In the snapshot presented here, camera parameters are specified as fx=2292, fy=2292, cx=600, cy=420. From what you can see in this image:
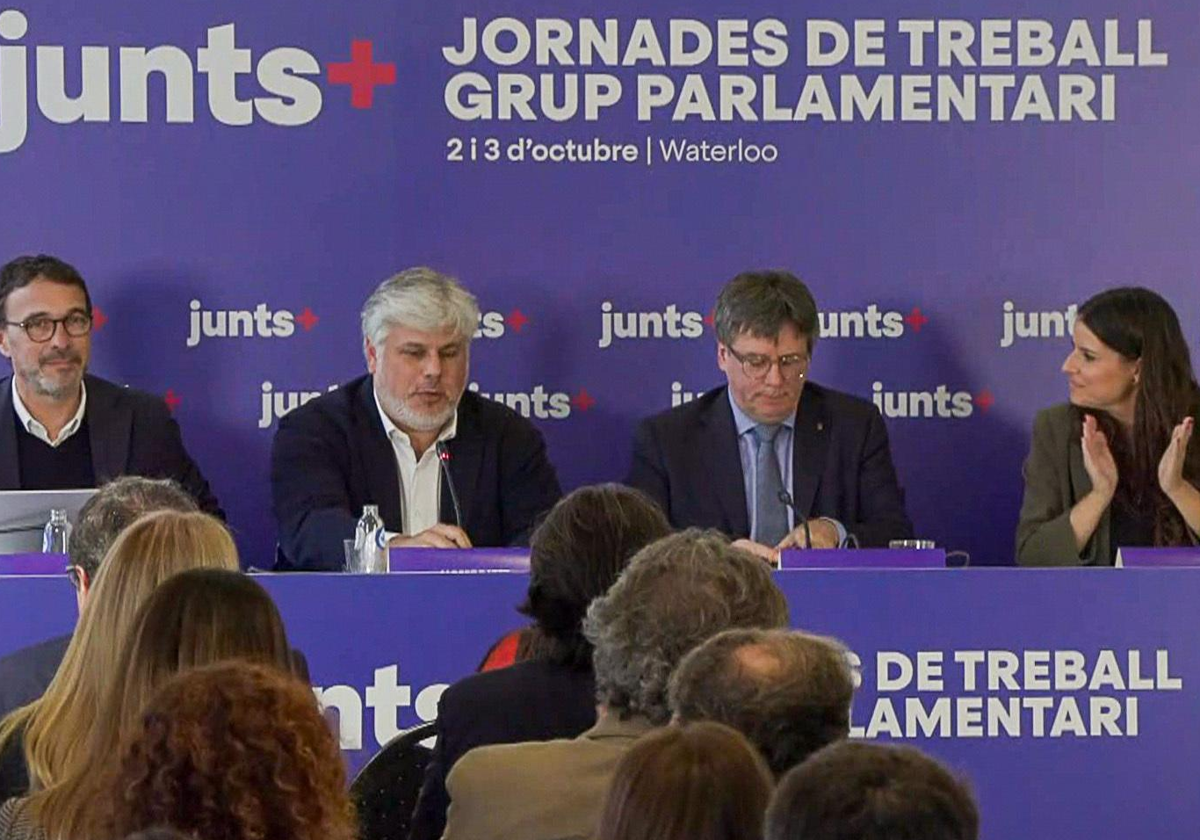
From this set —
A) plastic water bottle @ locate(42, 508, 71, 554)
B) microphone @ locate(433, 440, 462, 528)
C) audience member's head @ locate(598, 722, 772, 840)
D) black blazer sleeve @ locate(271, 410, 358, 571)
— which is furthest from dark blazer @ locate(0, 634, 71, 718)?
microphone @ locate(433, 440, 462, 528)

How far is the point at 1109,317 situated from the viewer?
5.89 meters

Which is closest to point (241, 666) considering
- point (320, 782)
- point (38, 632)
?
point (320, 782)

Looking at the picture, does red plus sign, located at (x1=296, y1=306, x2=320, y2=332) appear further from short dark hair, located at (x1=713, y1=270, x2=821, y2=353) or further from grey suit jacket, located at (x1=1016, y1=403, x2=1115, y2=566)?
grey suit jacket, located at (x1=1016, y1=403, x2=1115, y2=566)

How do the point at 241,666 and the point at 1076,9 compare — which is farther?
the point at 1076,9

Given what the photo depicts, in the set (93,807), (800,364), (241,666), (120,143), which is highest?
(120,143)

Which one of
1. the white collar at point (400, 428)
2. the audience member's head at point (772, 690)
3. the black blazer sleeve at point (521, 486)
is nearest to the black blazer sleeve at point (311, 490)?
the white collar at point (400, 428)

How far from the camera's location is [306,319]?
628 centimetres

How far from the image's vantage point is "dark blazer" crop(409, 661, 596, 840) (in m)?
3.37

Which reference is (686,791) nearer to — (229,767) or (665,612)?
(229,767)

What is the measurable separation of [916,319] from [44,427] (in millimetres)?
2373

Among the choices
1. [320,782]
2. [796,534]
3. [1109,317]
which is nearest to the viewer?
[320,782]

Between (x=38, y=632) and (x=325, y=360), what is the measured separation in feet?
6.24

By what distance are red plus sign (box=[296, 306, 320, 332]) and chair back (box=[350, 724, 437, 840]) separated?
9.27ft

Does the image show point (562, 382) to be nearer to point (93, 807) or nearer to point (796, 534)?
point (796, 534)
